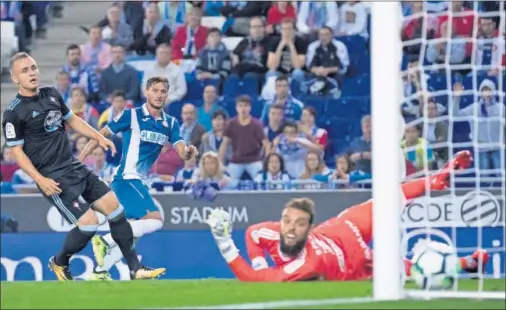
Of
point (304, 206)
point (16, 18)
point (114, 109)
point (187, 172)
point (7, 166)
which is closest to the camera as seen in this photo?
point (304, 206)

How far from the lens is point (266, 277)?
30.0 ft

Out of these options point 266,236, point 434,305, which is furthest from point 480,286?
point 266,236

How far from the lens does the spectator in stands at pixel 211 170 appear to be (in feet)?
44.1

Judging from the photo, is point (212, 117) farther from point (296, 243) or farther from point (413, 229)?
point (296, 243)

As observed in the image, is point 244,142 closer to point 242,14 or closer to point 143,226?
point 242,14

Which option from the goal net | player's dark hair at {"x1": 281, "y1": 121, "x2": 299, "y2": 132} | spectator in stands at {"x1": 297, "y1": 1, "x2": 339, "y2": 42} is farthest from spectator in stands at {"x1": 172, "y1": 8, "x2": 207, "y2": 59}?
the goal net

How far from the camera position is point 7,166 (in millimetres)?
14344

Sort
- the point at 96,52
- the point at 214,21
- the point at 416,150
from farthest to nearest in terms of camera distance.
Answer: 1. the point at 214,21
2. the point at 96,52
3. the point at 416,150

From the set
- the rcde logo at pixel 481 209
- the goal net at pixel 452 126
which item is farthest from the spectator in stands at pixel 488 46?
the rcde logo at pixel 481 209

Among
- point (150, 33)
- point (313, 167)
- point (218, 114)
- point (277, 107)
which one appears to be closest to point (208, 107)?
point (218, 114)

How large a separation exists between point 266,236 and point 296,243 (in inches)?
14.5

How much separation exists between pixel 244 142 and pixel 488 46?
2.75 m

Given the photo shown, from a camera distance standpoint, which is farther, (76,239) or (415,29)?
(415,29)

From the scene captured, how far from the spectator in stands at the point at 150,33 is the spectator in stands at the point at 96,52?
14.2 inches
